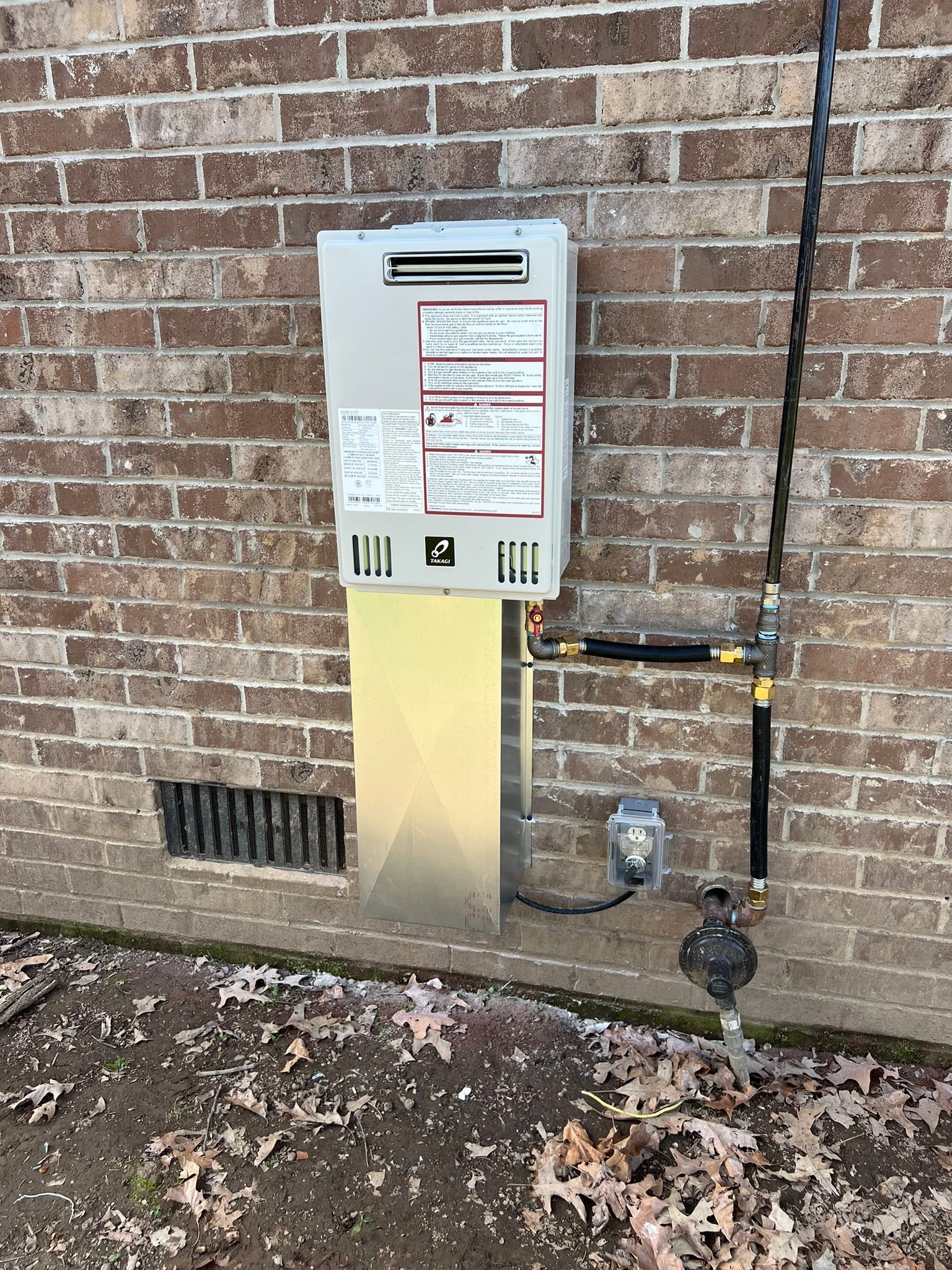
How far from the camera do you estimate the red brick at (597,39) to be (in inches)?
71.6

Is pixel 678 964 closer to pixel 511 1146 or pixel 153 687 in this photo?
pixel 511 1146

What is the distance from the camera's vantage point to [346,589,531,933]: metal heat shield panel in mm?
2094

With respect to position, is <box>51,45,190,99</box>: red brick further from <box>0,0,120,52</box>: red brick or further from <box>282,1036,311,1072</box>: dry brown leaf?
<box>282,1036,311,1072</box>: dry brown leaf

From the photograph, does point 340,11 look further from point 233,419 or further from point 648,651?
point 648,651

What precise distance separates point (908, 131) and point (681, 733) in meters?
1.39

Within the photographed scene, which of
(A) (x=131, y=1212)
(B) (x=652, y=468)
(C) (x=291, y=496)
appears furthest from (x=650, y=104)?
(A) (x=131, y=1212)

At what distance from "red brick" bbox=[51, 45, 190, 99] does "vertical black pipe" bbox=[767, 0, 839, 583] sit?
4.69ft

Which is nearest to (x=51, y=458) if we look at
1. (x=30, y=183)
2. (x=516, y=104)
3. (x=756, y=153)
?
(x=30, y=183)

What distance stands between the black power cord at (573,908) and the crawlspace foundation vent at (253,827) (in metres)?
0.56

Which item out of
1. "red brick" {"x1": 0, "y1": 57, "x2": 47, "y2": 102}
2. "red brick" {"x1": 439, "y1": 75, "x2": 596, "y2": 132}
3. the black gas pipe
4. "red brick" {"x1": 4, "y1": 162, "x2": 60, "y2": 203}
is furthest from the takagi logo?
"red brick" {"x1": 0, "y1": 57, "x2": 47, "y2": 102}

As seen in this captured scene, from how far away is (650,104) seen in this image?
1.86m

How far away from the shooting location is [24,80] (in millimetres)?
2168

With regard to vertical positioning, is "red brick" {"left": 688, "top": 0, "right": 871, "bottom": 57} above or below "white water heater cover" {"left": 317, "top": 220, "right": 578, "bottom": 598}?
above

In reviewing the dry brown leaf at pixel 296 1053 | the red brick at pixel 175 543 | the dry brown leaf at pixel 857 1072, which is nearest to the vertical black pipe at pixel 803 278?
the dry brown leaf at pixel 857 1072
